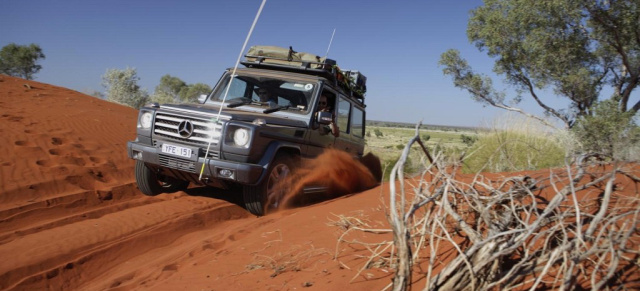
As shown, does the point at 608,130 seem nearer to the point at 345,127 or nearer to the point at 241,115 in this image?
the point at 345,127

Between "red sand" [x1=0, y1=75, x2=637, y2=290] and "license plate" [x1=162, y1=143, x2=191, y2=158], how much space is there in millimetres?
779

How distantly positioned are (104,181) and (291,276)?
15.5ft

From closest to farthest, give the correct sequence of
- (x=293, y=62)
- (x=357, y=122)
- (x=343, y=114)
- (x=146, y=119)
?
(x=146, y=119)
(x=293, y=62)
(x=343, y=114)
(x=357, y=122)

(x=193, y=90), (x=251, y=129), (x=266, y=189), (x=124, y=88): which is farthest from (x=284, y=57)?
(x=193, y=90)

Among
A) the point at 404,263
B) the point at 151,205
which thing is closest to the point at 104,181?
the point at 151,205

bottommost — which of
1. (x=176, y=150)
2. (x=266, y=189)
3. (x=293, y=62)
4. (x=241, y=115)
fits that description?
(x=266, y=189)

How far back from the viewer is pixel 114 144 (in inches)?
330

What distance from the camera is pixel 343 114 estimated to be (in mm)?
7312

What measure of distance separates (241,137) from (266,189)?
76 centimetres

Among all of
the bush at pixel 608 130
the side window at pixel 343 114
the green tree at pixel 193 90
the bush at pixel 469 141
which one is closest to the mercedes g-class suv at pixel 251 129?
the side window at pixel 343 114

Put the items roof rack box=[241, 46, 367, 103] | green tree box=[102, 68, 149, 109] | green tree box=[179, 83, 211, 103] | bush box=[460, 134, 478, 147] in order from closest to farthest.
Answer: roof rack box=[241, 46, 367, 103]
bush box=[460, 134, 478, 147]
green tree box=[102, 68, 149, 109]
green tree box=[179, 83, 211, 103]

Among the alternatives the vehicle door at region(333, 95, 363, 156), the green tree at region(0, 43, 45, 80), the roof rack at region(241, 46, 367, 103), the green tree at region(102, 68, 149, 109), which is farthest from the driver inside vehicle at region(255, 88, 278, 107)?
the green tree at region(0, 43, 45, 80)

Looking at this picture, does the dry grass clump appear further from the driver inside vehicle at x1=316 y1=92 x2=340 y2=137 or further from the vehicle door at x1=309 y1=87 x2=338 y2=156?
Answer: the driver inside vehicle at x1=316 y1=92 x2=340 y2=137

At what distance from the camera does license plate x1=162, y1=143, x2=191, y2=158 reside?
5059 mm
